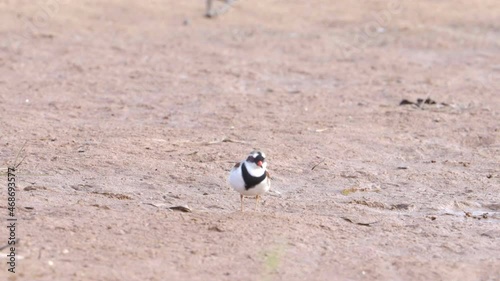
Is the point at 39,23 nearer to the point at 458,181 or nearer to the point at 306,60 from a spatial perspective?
the point at 306,60

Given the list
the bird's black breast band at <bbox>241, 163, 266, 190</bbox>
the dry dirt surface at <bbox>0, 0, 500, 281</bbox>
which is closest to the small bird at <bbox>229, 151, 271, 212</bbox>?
the bird's black breast band at <bbox>241, 163, 266, 190</bbox>

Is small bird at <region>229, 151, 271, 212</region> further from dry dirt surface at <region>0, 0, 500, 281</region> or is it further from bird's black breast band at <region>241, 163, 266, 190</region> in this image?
dry dirt surface at <region>0, 0, 500, 281</region>

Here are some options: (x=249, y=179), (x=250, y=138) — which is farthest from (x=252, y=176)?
(x=250, y=138)

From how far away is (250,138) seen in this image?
9641 millimetres

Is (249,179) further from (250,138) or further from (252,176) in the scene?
(250,138)

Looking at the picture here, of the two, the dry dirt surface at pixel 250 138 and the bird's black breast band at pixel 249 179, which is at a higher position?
the bird's black breast band at pixel 249 179

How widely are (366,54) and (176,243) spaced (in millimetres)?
8814

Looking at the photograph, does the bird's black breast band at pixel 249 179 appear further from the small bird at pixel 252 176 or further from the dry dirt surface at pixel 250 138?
the dry dirt surface at pixel 250 138

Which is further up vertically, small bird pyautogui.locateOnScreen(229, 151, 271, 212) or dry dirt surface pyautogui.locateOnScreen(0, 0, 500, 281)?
small bird pyautogui.locateOnScreen(229, 151, 271, 212)

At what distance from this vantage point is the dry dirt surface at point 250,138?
6.31 m

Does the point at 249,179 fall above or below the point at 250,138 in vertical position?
above

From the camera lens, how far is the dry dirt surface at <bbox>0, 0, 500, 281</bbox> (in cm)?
631

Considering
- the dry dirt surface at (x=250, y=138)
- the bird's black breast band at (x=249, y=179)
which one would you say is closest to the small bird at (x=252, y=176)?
the bird's black breast band at (x=249, y=179)

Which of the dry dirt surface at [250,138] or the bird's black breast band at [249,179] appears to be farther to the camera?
the bird's black breast band at [249,179]
